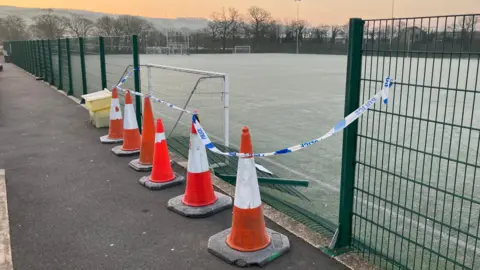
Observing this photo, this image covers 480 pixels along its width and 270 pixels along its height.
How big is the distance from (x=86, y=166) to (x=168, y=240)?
9.51ft

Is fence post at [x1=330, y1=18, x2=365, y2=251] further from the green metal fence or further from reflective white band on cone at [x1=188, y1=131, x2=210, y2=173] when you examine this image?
the green metal fence

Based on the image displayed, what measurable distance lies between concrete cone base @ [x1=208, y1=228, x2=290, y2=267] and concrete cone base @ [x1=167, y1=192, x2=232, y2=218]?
532 millimetres

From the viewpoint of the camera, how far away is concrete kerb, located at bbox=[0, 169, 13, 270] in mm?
3347

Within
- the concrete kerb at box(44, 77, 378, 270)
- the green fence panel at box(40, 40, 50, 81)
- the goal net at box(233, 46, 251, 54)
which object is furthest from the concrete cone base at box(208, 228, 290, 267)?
the goal net at box(233, 46, 251, 54)

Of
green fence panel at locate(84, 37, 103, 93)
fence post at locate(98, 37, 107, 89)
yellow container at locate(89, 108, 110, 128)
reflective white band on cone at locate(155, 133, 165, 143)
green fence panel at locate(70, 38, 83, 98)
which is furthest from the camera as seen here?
green fence panel at locate(70, 38, 83, 98)

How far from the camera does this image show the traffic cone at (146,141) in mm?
5603

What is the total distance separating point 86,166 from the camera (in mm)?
6137

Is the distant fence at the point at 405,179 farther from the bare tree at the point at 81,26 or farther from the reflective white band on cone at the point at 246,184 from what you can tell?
the bare tree at the point at 81,26

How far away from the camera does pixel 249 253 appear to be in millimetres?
3469

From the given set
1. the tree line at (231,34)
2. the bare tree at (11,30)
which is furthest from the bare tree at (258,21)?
the bare tree at (11,30)

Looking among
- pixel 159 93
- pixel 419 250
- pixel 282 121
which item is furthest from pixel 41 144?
pixel 159 93

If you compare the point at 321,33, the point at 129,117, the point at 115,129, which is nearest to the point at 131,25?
the point at 321,33

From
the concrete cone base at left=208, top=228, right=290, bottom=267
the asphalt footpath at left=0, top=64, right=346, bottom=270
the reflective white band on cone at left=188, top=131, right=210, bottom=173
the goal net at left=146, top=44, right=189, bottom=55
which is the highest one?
the goal net at left=146, top=44, right=189, bottom=55

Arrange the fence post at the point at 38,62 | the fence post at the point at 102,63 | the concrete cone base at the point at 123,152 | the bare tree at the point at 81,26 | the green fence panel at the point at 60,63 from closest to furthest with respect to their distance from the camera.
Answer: the concrete cone base at the point at 123,152 < the fence post at the point at 102,63 < the green fence panel at the point at 60,63 < the fence post at the point at 38,62 < the bare tree at the point at 81,26
